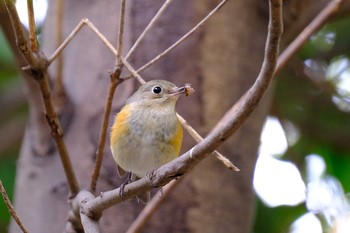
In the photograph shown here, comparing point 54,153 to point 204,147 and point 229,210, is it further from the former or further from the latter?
point 204,147

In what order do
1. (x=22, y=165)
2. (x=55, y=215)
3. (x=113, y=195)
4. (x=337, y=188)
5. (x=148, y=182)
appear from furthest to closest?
(x=337, y=188), (x=22, y=165), (x=55, y=215), (x=113, y=195), (x=148, y=182)

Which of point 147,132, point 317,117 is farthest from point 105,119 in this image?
point 317,117

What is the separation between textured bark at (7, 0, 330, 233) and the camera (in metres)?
2.37

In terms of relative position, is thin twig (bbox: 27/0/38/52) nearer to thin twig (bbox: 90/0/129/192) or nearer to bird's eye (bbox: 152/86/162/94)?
thin twig (bbox: 90/0/129/192)

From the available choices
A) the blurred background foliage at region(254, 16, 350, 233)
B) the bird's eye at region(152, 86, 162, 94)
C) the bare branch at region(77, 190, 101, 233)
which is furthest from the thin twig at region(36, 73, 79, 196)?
the blurred background foliage at region(254, 16, 350, 233)

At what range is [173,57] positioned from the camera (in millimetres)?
2510

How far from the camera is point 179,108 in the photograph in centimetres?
252

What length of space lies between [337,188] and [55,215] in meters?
1.58

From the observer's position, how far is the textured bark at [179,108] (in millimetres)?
2371

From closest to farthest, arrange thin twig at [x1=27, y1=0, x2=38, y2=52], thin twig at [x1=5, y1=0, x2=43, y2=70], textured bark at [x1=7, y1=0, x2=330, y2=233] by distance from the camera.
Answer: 1. thin twig at [x1=5, y1=0, x2=43, y2=70]
2. thin twig at [x1=27, y1=0, x2=38, y2=52]
3. textured bark at [x1=7, y1=0, x2=330, y2=233]

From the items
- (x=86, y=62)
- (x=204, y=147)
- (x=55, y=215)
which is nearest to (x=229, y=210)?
(x=55, y=215)

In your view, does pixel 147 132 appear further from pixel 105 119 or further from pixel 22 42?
pixel 22 42

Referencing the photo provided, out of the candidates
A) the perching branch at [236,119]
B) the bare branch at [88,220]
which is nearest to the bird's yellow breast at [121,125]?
the bare branch at [88,220]

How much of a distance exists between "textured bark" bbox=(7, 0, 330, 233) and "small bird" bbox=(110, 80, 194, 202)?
6 cm
